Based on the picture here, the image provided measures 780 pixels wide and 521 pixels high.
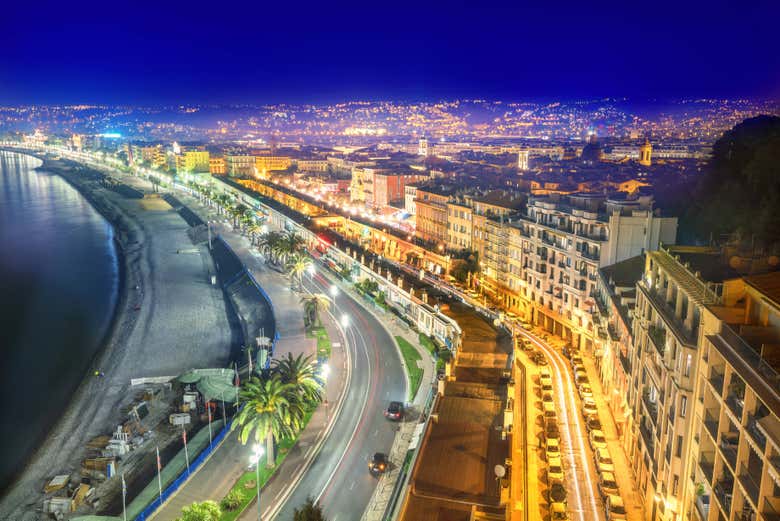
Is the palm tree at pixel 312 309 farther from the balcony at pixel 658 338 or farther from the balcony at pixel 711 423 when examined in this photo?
the balcony at pixel 711 423

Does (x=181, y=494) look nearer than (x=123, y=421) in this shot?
Yes

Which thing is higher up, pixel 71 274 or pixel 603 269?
pixel 603 269

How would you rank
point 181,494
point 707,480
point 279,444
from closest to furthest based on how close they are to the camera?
point 707,480 < point 181,494 < point 279,444

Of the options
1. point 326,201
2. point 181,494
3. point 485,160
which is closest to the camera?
point 181,494

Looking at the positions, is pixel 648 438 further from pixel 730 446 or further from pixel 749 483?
pixel 749 483

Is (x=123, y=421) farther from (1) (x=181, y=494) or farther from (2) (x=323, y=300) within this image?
(2) (x=323, y=300)

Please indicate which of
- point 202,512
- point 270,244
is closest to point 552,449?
point 202,512

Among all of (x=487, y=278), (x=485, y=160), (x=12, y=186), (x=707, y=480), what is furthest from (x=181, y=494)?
(x=12, y=186)

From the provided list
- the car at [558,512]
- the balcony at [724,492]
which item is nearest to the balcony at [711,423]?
the balcony at [724,492]
